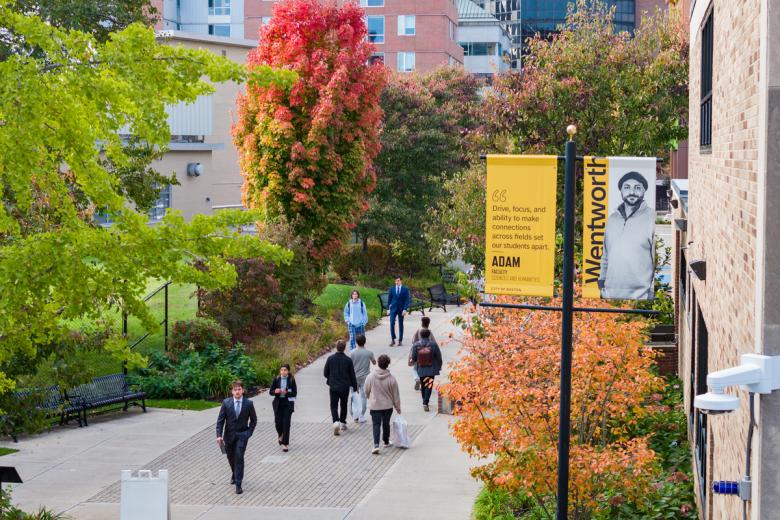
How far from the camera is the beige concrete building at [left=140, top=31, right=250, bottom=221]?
3959 cm

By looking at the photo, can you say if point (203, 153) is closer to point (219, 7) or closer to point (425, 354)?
point (425, 354)

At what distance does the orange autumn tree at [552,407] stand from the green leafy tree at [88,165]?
8.81 ft

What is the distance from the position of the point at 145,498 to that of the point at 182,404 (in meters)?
7.97

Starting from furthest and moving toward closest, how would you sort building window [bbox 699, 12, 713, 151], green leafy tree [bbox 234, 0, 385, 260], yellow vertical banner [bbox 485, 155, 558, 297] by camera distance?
green leafy tree [bbox 234, 0, 385, 260]
building window [bbox 699, 12, 713, 151]
yellow vertical banner [bbox 485, 155, 558, 297]

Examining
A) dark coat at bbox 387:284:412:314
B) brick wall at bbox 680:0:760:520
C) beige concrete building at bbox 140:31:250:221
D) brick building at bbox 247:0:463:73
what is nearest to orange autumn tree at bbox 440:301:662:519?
brick wall at bbox 680:0:760:520

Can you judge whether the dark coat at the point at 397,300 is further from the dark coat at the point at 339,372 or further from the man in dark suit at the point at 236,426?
the man in dark suit at the point at 236,426

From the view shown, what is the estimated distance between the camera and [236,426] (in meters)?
14.6

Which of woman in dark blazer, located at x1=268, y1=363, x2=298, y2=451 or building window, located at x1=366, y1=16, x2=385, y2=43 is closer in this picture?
woman in dark blazer, located at x1=268, y1=363, x2=298, y2=451

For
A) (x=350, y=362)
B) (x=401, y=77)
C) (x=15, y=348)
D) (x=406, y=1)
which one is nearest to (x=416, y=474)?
(x=350, y=362)

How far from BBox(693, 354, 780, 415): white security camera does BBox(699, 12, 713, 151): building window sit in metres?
6.95

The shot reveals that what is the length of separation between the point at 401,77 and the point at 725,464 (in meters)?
37.2

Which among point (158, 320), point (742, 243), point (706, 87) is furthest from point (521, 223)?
point (158, 320)

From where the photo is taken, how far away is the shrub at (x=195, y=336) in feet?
73.4

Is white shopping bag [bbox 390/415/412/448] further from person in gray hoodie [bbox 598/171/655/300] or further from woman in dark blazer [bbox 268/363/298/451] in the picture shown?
person in gray hoodie [bbox 598/171/655/300]
